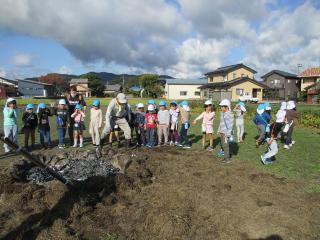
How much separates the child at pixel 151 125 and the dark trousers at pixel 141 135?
183 millimetres

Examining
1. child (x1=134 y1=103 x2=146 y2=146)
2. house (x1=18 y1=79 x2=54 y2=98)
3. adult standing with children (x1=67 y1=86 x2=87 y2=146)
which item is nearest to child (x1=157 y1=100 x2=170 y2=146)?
child (x1=134 y1=103 x2=146 y2=146)

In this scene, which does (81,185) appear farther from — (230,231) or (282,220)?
(282,220)

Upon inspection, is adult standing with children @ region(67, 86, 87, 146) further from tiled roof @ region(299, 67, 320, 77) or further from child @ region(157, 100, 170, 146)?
tiled roof @ region(299, 67, 320, 77)

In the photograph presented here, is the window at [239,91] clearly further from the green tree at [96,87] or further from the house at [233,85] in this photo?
the green tree at [96,87]

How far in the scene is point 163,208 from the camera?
15.0 ft

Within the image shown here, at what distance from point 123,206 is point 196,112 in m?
24.6

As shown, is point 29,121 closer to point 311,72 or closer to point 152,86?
point 311,72

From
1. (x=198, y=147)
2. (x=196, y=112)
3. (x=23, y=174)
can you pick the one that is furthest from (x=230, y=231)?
(x=196, y=112)

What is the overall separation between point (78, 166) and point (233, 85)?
147ft

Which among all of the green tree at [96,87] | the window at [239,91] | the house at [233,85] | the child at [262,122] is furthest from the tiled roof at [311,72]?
the green tree at [96,87]

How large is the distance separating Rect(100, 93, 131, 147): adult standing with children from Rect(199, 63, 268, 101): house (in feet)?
119

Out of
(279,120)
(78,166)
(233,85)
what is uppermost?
(233,85)

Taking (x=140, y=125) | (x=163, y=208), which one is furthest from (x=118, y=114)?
(x=163, y=208)

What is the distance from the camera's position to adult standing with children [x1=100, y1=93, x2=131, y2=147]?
8.26 meters
